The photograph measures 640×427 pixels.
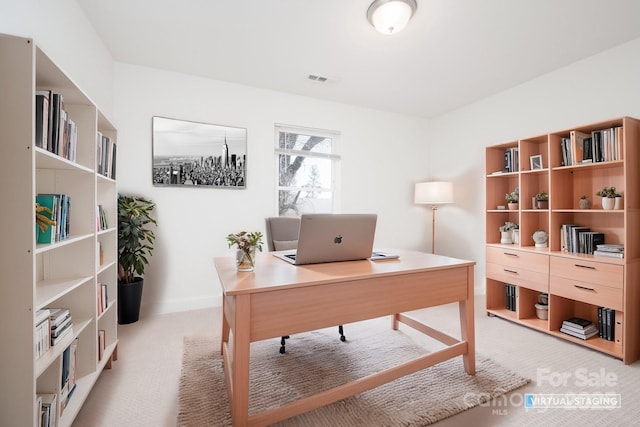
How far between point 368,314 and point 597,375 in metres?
1.66

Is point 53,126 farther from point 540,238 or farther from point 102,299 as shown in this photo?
point 540,238

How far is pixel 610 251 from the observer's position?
221 cm

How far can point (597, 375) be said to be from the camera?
6.12 ft

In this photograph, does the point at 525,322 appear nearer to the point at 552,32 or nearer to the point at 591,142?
the point at 591,142

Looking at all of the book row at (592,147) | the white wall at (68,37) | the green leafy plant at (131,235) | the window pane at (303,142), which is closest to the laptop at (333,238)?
the white wall at (68,37)

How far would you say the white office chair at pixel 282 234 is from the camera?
2.38 m

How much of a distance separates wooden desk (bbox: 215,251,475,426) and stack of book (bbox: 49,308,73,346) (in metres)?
0.71

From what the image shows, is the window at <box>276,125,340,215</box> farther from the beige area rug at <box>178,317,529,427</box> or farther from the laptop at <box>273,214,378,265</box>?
the laptop at <box>273,214,378,265</box>

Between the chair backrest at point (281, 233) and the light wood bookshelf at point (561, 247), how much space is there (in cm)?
211

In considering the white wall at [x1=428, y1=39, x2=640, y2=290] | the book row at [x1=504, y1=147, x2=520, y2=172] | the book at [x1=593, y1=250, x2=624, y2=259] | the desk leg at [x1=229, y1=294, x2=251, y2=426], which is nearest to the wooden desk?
the desk leg at [x1=229, y1=294, x2=251, y2=426]

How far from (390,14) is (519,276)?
252 centimetres

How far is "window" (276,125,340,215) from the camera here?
3.69m

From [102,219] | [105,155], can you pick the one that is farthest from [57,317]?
[105,155]

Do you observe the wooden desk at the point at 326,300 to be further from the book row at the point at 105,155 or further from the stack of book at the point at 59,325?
the book row at the point at 105,155
